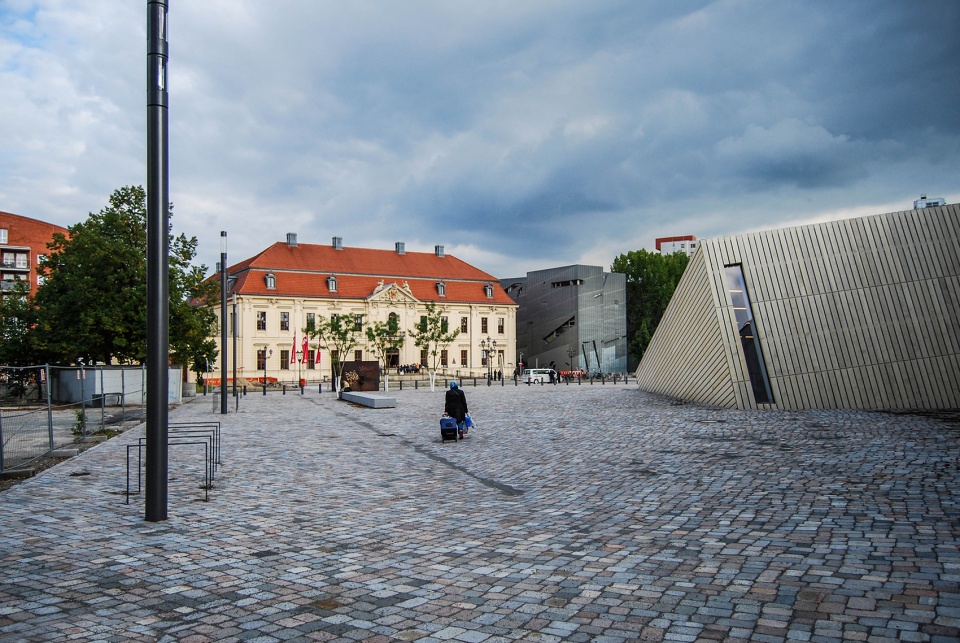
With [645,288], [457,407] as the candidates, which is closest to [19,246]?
[645,288]

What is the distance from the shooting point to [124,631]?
4.92 m

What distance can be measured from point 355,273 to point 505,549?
2915 inches

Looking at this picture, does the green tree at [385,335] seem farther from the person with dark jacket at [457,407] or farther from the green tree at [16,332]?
the person with dark jacket at [457,407]

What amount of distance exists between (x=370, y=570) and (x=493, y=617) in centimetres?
162

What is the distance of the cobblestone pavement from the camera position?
4969 millimetres

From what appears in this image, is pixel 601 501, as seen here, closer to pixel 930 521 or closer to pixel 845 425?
pixel 930 521

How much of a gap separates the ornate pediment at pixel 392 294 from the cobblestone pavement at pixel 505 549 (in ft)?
212

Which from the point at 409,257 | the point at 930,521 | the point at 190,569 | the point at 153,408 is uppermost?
the point at 409,257

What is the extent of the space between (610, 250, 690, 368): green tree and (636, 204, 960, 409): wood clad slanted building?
214 ft

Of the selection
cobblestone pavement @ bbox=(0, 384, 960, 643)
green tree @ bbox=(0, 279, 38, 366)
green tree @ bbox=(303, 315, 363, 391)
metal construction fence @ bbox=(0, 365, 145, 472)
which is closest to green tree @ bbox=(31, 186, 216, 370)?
green tree @ bbox=(0, 279, 38, 366)

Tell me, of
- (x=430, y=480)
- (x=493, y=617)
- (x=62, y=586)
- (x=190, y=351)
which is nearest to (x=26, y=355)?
(x=190, y=351)

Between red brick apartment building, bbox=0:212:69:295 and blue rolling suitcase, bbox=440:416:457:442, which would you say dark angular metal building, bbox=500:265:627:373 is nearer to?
red brick apartment building, bbox=0:212:69:295

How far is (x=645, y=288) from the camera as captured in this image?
306 feet

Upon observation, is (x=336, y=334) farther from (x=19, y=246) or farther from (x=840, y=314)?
(x=840, y=314)
